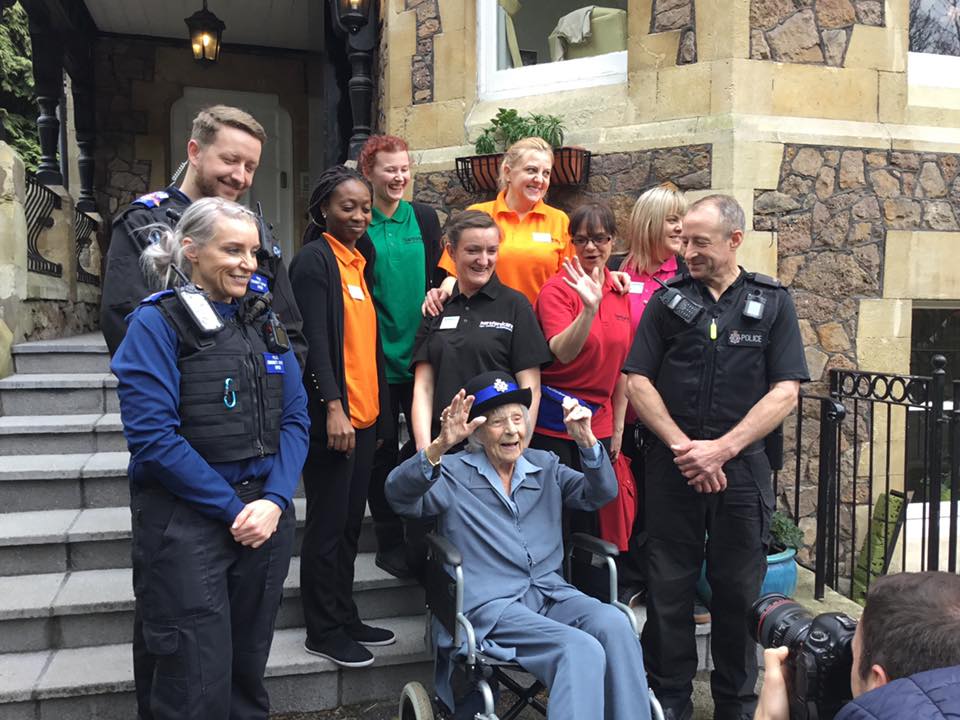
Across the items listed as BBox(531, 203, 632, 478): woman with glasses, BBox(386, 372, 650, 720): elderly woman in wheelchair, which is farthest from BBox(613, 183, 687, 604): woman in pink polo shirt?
BBox(386, 372, 650, 720): elderly woman in wheelchair

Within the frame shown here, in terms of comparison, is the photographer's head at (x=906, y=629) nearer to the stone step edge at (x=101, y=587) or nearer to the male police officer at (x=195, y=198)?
the male police officer at (x=195, y=198)

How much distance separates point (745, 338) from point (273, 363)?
159 cm

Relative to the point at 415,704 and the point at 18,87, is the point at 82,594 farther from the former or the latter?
the point at 18,87

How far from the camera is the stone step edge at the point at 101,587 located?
3.08 meters

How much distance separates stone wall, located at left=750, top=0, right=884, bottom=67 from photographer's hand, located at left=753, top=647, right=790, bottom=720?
148 inches

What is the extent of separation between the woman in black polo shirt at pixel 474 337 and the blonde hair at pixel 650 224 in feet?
2.21

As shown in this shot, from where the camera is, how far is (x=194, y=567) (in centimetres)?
206

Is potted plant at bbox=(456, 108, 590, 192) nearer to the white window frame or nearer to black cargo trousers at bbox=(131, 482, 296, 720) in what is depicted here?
the white window frame

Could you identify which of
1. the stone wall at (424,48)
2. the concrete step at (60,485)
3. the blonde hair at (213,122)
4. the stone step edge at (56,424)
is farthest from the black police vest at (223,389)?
the stone wall at (424,48)

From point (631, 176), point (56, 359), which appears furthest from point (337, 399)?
point (56, 359)

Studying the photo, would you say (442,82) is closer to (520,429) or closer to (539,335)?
(539,335)

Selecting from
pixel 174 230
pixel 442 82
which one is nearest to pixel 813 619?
pixel 174 230

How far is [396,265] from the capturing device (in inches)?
130

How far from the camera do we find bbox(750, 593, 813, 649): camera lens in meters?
1.57
